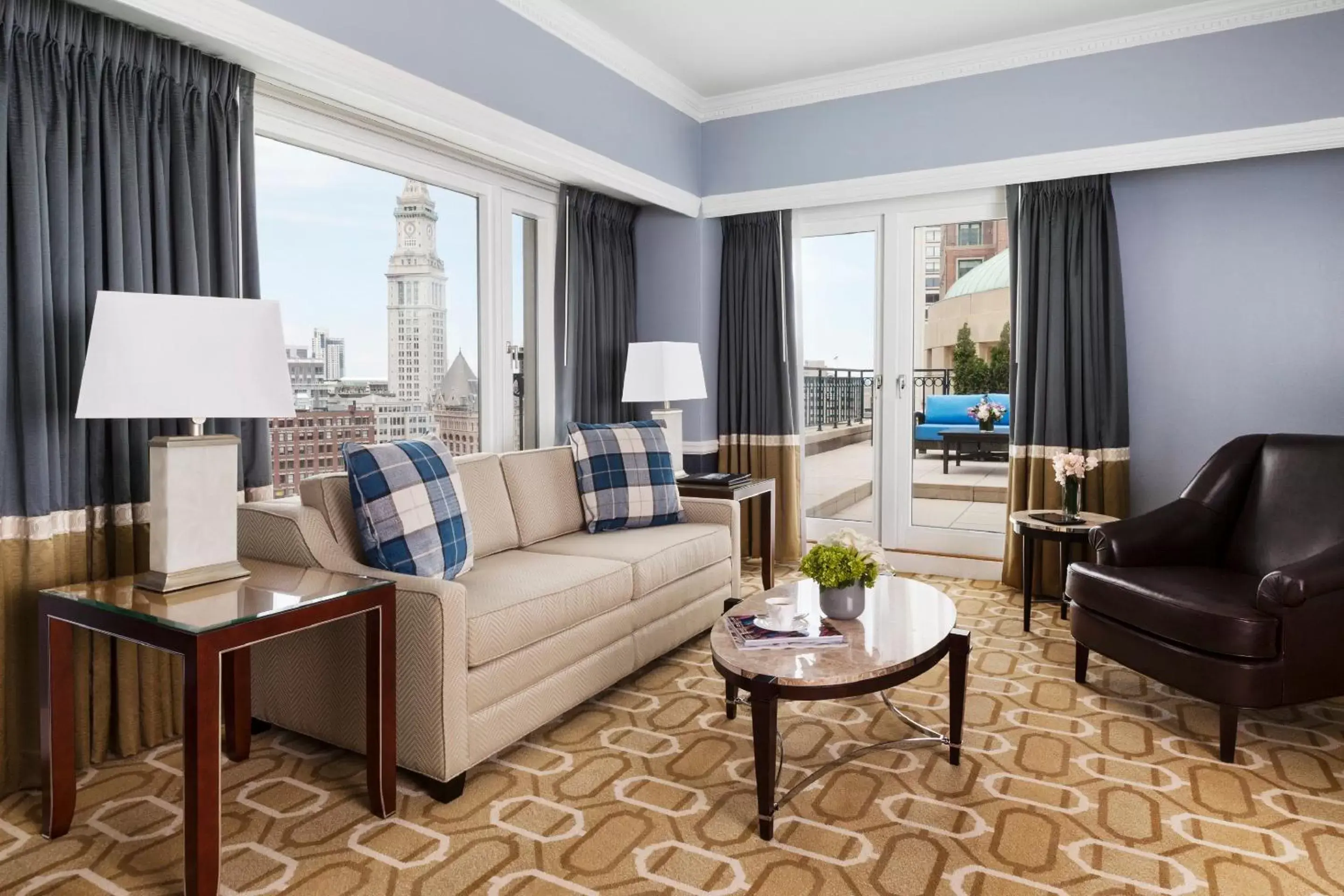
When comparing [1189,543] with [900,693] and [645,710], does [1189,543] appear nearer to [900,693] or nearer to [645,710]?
[900,693]

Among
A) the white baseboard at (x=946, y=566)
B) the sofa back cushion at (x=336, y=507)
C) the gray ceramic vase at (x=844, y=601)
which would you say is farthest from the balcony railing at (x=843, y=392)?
the sofa back cushion at (x=336, y=507)

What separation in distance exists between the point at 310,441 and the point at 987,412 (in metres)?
3.54

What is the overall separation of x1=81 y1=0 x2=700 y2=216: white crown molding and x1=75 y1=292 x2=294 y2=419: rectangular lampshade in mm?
978

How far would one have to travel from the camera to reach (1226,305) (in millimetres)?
4113

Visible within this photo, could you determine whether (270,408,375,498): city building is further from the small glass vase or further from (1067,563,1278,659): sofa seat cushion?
the small glass vase

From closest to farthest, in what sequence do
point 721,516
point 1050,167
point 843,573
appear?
point 843,573
point 721,516
point 1050,167

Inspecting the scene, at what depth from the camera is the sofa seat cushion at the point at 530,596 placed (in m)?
2.42

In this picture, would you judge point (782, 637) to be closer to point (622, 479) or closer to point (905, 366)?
point (622, 479)

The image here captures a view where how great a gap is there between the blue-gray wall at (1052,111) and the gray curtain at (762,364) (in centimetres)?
36

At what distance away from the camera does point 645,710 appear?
296 cm

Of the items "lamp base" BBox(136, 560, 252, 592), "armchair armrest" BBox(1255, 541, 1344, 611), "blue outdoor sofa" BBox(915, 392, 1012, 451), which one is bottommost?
"armchair armrest" BBox(1255, 541, 1344, 611)

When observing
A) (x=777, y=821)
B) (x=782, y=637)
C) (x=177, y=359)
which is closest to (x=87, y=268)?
(x=177, y=359)

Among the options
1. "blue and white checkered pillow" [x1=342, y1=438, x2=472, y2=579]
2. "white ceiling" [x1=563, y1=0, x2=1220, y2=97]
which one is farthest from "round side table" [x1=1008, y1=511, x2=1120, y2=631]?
"blue and white checkered pillow" [x1=342, y1=438, x2=472, y2=579]

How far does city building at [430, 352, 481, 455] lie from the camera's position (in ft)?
13.1
